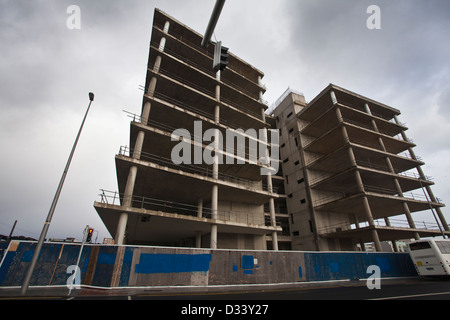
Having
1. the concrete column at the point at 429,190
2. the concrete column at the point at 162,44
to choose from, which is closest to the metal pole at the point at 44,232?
the concrete column at the point at 162,44

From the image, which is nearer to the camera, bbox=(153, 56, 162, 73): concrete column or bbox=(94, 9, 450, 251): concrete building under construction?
bbox=(94, 9, 450, 251): concrete building under construction

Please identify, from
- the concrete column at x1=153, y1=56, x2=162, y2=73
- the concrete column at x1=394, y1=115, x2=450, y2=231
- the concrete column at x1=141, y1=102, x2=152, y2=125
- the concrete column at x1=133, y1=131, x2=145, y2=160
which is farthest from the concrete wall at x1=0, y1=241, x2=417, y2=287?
the concrete column at x1=394, y1=115, x2=450, y2=231

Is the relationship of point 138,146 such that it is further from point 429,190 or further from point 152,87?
point 429,190

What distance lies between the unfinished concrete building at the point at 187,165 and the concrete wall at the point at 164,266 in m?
2.00

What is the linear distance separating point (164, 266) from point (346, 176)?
74.0 ft

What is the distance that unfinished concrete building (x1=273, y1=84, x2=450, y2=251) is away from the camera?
74.8 feet

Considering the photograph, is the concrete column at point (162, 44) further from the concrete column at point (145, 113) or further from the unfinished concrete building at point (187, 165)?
the concrete column at point (145, 113)

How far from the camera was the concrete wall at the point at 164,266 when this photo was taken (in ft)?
31.7

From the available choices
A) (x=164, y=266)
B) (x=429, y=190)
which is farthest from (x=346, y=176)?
(x=164, y=266)

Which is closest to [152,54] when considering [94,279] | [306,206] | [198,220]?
[198,220]

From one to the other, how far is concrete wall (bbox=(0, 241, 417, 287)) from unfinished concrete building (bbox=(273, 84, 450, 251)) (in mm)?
10775

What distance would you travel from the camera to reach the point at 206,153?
1842cm

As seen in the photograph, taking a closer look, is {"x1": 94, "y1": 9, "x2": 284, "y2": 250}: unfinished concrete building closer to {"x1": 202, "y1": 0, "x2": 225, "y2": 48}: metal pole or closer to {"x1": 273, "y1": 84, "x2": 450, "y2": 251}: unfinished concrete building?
{"x1": 273, "y1": 84, "x2": 450, "y2": 251}: unfinished concrete building

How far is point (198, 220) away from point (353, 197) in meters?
17.2
